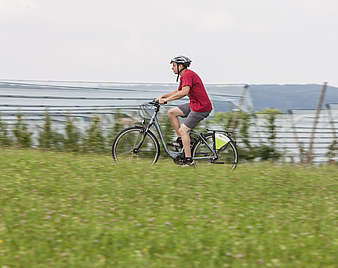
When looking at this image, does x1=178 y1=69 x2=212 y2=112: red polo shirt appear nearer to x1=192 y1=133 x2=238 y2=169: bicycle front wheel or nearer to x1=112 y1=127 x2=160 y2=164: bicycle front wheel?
x1=192 y1=133 x2=238 y2=169: bicycle front wheel

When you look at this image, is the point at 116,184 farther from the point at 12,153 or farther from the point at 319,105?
the point at 319,105

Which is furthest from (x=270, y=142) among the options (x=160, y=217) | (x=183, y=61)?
(x=160, y=217)

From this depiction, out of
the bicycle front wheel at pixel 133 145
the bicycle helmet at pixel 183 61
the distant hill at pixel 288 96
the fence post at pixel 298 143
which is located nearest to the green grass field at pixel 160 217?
the bicycle front wheel at pixel 133 145

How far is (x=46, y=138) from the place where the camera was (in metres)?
12.4

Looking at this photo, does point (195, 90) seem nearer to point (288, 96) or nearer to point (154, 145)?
point (154, 145)

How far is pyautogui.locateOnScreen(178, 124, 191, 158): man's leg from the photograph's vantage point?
9492mm

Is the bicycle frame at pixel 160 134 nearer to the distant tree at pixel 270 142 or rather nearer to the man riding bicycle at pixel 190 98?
the man riding bicycle at pixel 190 98

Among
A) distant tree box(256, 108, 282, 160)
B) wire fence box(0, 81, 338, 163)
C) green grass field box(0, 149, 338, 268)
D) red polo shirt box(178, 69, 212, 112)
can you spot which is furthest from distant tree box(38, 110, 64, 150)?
distant tree box(256, 108, 282, 160)

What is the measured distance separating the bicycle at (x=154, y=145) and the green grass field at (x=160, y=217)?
0.28 m

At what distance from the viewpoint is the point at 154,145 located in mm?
9734

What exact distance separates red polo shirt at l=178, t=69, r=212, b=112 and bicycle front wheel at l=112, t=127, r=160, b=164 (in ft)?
2.86

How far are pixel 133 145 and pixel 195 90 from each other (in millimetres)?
1353

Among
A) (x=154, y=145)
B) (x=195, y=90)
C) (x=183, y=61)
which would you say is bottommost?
(x=154, y=145)

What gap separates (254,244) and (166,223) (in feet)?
3.43
